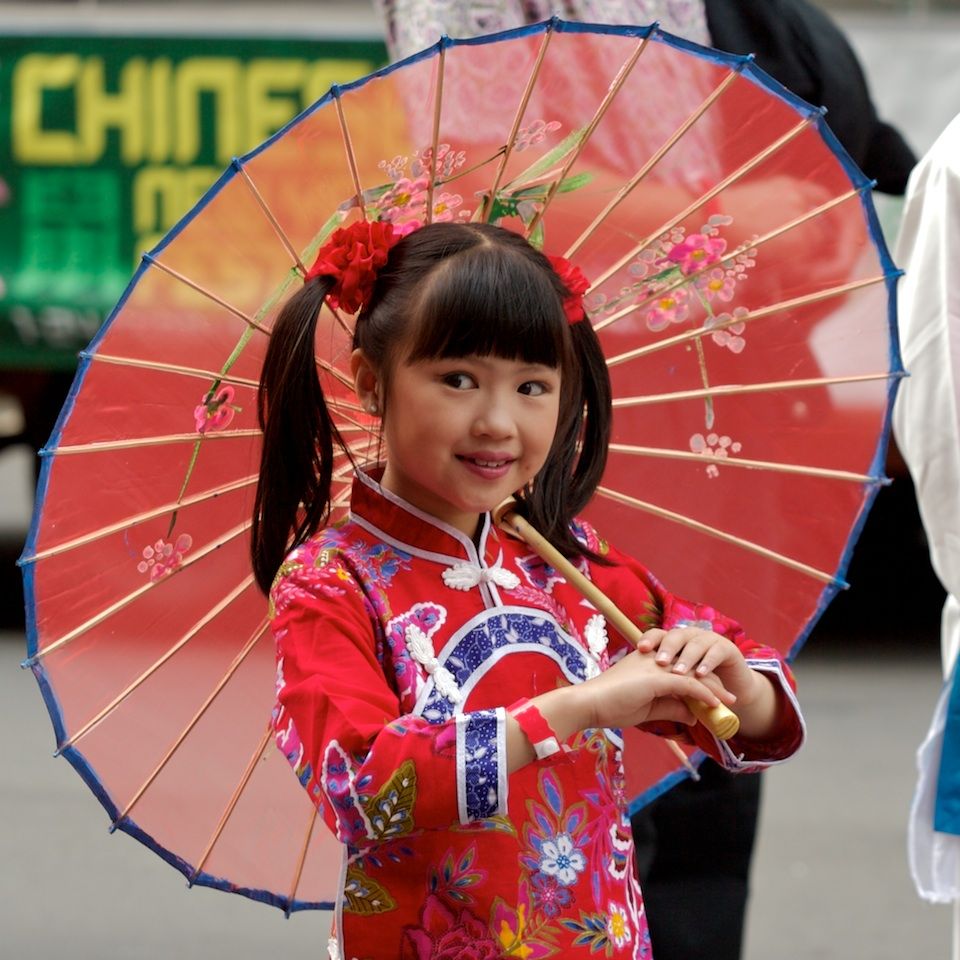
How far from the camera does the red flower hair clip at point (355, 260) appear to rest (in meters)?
1.87

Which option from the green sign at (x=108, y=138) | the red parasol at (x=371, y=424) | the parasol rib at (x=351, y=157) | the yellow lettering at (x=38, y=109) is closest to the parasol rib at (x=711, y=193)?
the red parasol at (x=371, y=424)

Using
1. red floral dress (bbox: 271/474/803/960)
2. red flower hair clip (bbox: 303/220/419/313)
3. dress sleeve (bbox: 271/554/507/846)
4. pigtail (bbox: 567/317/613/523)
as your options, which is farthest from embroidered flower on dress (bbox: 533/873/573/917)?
red flower hair clip (bbox: 303/220/419/313)

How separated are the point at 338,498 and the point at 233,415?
16 centimetres

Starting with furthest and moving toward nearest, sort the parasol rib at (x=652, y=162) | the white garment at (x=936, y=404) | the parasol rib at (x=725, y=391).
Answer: the white garment at (x=936, y=404) → the parasol rib at (x=725, y=391) → the parasol rib at (x=652, y=162)

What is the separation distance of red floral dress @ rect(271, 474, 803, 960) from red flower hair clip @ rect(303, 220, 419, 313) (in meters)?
0.20

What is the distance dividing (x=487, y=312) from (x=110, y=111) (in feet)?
18.9

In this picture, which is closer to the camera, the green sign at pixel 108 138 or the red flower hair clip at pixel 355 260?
the red flower hair clip at pixel 355 260

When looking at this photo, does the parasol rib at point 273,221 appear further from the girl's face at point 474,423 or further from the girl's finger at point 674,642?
the girl's finger at point 674,642

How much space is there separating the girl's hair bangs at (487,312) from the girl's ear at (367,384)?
4.0 inches

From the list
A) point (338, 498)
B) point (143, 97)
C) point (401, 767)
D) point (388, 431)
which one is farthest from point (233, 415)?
point (143, 97)

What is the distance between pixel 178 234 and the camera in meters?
1.93

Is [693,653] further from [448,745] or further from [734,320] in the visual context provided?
[734,320]

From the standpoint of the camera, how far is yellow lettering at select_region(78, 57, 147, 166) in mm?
7168

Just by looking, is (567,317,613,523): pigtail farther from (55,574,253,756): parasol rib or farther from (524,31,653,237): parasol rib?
(55,574,253,756): parasol rib
